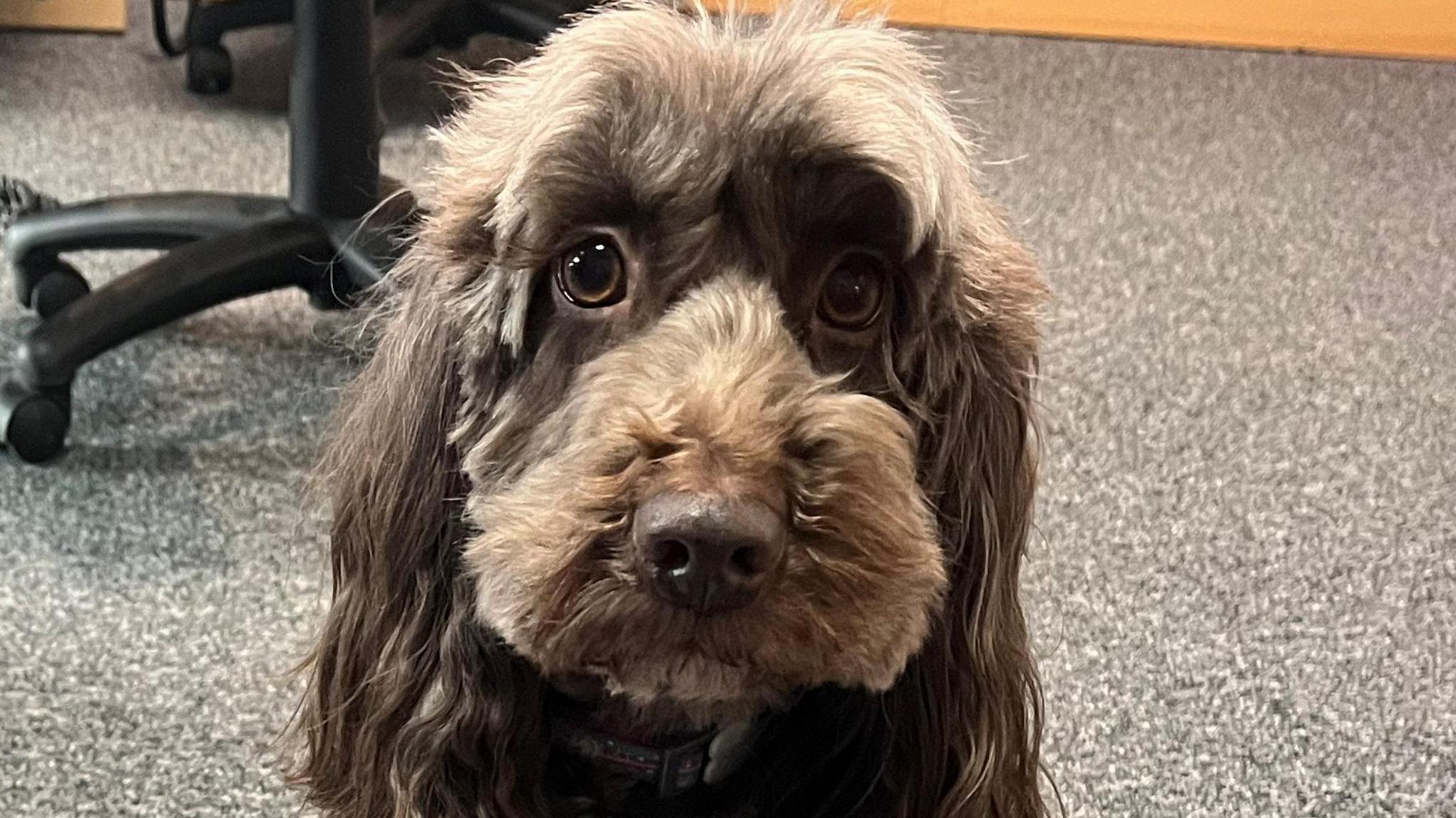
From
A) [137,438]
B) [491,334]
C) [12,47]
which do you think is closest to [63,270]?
[137,438]

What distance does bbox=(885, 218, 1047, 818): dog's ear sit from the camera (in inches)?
34.4

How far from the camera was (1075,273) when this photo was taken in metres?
2.12

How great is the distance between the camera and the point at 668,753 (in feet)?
3.04

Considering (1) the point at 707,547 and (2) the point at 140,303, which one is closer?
(1) the point at 707,547

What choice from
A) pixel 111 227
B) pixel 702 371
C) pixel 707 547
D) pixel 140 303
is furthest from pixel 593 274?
pixel 111 227

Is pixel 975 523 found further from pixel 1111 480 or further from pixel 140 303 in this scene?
pixel 140 303

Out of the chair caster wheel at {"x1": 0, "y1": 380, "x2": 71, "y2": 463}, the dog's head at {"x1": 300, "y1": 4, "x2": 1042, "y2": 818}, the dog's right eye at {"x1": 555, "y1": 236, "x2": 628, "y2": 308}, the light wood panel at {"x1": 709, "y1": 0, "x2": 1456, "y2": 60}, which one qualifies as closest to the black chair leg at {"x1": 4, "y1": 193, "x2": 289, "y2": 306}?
the chair caster wheel at {"x1": 0, "y1": 380, "x2": 71, "y2": 463}

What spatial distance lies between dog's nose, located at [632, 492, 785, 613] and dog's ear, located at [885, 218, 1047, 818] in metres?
0.18

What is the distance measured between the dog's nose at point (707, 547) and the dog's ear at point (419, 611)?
0.71 ft

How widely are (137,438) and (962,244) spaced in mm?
1091

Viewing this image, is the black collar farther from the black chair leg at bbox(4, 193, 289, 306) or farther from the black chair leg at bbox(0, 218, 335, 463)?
the black chair leg at bbox(4, 193, 289, 306)

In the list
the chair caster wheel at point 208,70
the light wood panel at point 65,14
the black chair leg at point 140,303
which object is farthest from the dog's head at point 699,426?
the light wood panel at point 65,14

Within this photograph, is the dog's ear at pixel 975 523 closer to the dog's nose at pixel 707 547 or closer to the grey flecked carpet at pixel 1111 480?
the dog's nose at pixel 707 547

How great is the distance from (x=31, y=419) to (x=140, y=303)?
16 cm
